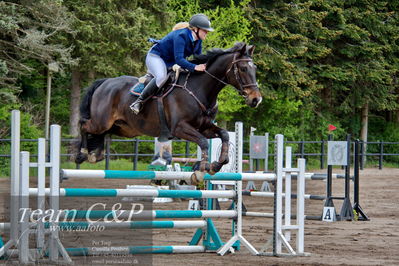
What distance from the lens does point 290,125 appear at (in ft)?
110

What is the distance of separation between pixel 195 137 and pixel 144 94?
0.87m

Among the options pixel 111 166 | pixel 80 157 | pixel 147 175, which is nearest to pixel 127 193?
pixel 147 175

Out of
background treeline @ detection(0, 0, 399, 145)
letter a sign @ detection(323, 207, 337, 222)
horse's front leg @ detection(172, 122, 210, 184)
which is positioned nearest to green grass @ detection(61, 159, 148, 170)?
background treeline @ detection(0, 0, 399, 145)

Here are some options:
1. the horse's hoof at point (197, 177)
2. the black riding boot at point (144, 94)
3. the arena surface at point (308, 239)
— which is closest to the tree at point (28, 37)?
the arena surface at point (308, 239)

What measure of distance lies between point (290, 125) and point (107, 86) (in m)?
25.1

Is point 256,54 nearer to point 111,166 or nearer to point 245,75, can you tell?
point 111,166

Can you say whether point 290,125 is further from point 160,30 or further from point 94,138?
point 94,138

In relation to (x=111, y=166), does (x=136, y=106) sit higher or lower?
higher

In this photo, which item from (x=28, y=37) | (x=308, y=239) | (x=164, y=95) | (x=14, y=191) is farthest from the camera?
(x=28, y=37)

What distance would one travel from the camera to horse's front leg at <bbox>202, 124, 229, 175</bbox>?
7.74 m

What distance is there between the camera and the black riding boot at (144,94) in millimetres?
8391

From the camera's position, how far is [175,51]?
26.9ft

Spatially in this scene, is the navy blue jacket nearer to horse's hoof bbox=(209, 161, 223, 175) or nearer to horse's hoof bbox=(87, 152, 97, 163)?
horse's hoof bbox=(209, 161, 223, 175)

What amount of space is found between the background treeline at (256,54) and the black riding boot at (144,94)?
14.4m
